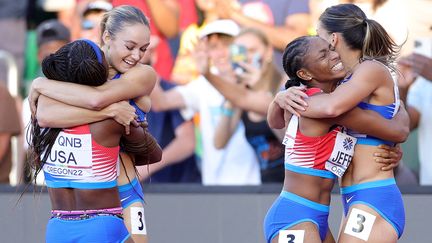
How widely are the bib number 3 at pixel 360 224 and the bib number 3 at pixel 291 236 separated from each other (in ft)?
0.84

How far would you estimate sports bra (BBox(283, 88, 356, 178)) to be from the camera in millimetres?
5031

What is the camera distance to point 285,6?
26.7ft

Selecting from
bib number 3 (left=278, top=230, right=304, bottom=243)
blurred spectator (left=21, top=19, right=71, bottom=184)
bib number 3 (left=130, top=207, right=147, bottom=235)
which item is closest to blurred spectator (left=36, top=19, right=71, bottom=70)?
blurred spectator (left=21, top=19, right=71, bottom=184)

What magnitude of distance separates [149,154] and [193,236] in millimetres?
3191

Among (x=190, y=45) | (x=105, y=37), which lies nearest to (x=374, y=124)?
(x=105, y=37)

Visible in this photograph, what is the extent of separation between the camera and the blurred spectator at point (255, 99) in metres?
8.05

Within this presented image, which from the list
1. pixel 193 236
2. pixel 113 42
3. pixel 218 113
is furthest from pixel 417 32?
pixel 113 42

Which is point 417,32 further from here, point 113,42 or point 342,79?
point 113,42

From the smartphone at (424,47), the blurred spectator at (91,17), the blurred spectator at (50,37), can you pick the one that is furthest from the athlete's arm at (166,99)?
the smartphone at (424,47)

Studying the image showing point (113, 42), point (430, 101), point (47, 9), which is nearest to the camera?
point (113, 42)

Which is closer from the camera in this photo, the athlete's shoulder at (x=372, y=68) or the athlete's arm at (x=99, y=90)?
the athlete's arm at (x=99, y=90)

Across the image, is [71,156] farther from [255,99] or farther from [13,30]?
[13,30]

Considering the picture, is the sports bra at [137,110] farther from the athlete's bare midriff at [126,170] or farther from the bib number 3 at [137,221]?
the bib number 3 at [137,221]

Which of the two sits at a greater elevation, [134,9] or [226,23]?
[134,9]
